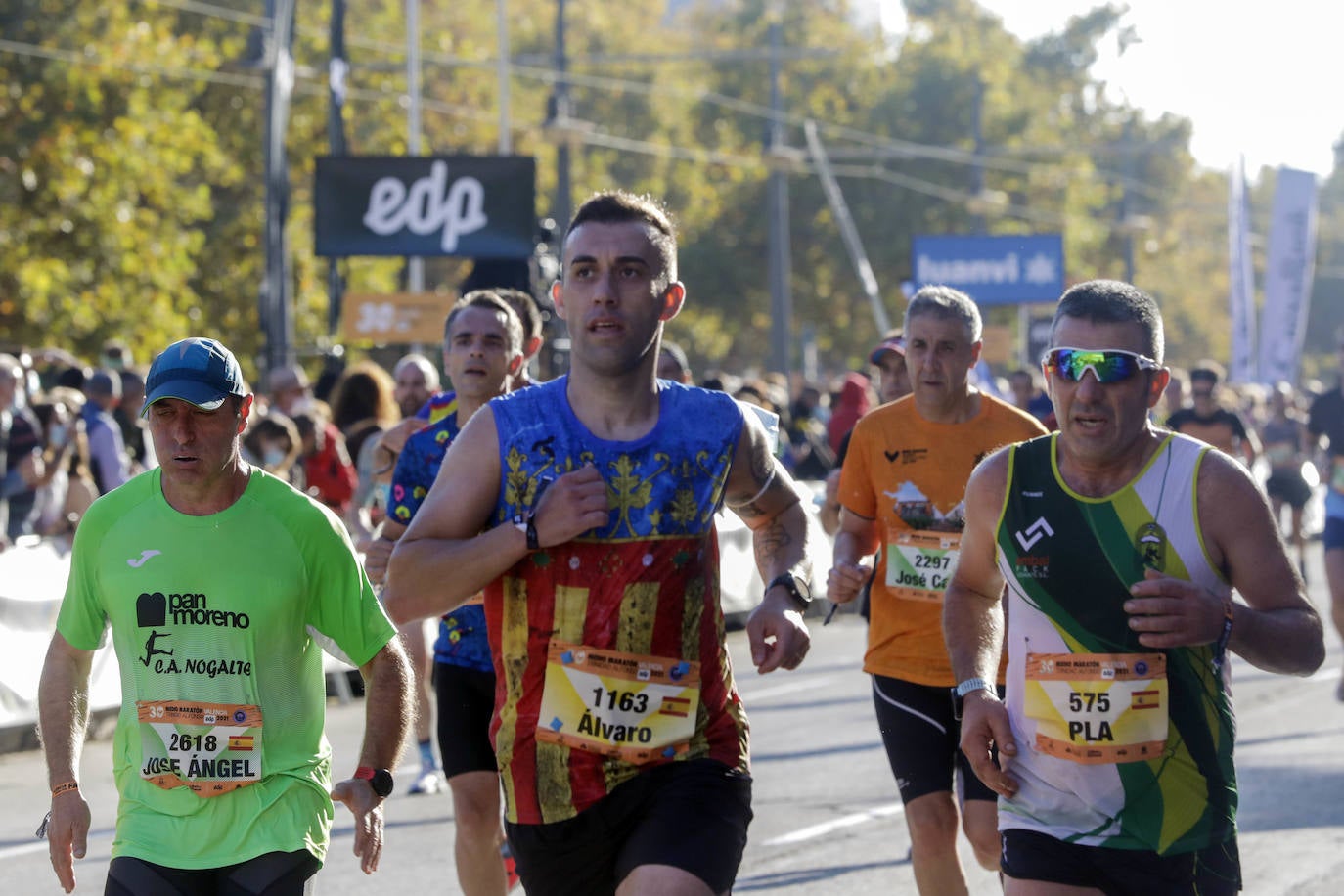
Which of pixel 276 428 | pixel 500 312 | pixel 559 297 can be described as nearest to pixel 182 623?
pixel 559 297

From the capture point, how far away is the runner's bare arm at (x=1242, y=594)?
12.4 feet

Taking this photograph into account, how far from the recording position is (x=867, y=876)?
24.5 feet

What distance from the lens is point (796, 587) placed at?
4184 millimetres

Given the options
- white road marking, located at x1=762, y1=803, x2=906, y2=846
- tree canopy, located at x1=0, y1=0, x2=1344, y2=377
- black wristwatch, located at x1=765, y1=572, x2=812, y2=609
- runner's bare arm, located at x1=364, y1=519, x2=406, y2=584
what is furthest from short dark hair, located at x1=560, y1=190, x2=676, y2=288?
tree canopy, located at x1=0, y1=0, x2=1344, y2=377

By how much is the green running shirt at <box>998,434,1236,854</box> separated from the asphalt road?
3.30 meters

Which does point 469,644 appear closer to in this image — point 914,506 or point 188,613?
point 914,506

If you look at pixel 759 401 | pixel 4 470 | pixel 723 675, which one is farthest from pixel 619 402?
pixel 759 401

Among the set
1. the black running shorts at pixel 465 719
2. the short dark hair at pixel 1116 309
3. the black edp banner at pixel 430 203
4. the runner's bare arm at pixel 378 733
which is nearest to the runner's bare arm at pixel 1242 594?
the short dark hair at pixel 1116 309

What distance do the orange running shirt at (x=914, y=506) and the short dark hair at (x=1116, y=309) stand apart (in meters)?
1.89

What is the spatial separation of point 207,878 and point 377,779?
0.39 metres

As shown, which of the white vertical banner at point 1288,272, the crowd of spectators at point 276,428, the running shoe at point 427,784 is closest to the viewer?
the running shoe at point 427,784

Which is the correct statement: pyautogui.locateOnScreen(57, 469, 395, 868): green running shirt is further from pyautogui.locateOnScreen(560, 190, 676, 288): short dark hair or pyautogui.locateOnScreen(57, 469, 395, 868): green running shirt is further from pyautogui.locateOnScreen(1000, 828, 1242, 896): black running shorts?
pyautogui.locateOnScreen(1000, 828, 1242, 896): black running shorts

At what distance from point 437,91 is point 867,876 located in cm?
4027

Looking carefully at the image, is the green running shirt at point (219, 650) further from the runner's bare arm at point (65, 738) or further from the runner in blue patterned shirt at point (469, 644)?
the runner in blue patterned shirt at point (469, 644)
